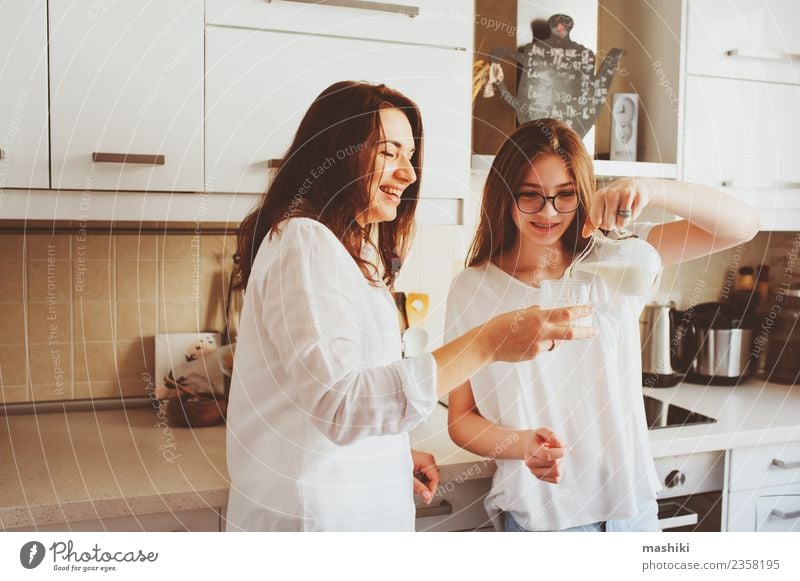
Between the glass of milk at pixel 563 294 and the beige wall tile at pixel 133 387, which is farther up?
the glass of milk at pixel 563 294

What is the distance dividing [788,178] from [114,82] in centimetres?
128

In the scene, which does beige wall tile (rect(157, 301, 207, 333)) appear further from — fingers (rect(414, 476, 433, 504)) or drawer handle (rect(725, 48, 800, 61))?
drawer handle (rect(725, 48, 800, 61))

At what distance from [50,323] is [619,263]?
0.99 m

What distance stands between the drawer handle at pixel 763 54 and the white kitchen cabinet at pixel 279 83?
23.0 inches

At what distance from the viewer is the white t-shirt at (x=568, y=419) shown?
3.26 ft

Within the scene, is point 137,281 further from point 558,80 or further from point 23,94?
point 558,80

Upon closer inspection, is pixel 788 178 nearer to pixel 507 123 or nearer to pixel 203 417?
pixel 507 123

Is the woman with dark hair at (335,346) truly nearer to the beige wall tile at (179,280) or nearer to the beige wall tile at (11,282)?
the beige wall tile at (179,280)

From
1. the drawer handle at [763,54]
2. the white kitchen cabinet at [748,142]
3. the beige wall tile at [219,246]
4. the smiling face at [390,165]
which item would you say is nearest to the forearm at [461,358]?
the smiling face at [390,165]

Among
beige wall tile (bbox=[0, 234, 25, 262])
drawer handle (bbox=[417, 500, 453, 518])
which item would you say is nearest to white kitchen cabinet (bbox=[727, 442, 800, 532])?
drawer handle (bbox=[417, 500, 453, 518])

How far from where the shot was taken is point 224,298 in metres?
1.33

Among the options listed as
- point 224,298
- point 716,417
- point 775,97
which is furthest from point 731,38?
point 224,298

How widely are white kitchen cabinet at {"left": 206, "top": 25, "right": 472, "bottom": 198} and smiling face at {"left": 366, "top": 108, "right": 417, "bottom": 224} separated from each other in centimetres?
23

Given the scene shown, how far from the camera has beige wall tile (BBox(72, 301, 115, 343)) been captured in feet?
4.11
